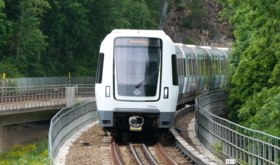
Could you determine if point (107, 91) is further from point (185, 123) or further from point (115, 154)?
point (185, 123)

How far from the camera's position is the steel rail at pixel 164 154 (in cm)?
1760

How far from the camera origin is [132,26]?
233 ft

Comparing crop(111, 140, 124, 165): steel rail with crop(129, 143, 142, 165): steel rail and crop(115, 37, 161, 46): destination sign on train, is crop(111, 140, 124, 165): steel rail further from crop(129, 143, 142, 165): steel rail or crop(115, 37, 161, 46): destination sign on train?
crop(115, 37, 161, 46): destination sign on train

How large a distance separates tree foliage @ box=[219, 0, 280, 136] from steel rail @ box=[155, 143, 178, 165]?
3.86 m

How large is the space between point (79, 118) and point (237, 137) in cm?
1075

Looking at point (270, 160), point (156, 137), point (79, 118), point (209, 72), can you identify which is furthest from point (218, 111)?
point (270, 160)

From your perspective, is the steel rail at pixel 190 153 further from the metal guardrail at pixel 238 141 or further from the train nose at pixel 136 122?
the train nose at pixel 136 122

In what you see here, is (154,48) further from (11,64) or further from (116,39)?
(11,64)

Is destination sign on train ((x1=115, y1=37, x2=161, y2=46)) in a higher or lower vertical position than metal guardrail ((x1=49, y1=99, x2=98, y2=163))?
higher

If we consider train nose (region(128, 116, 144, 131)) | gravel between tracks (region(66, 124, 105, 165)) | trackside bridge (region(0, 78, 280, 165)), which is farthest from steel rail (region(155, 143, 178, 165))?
gravel between tracks (region(66, 124, 105, 165))

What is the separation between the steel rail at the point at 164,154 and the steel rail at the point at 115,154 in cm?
118

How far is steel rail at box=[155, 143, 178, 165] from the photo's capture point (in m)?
17.6

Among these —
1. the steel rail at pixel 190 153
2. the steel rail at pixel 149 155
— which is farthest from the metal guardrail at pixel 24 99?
the steel rail at pixel 149 155

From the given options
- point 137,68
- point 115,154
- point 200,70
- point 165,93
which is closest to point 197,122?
point 165,93
